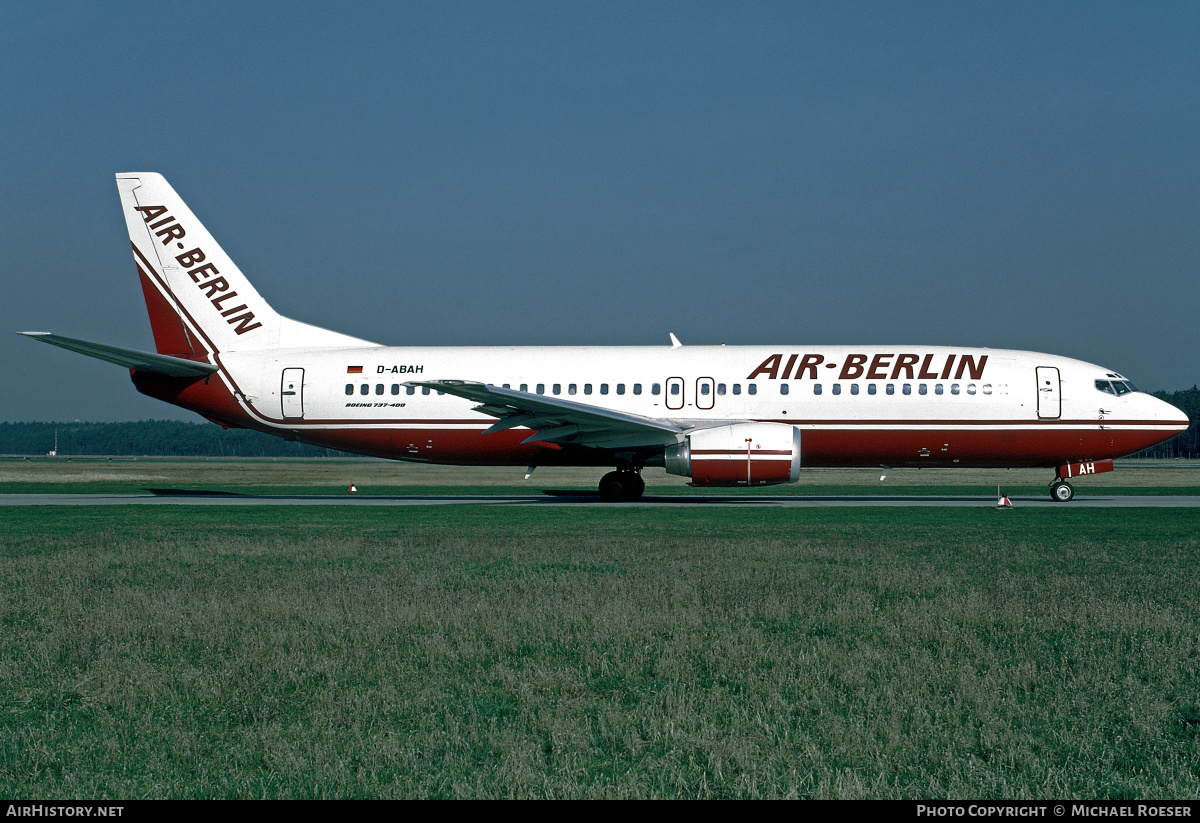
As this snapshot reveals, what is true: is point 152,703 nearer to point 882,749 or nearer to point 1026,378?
point 882,749

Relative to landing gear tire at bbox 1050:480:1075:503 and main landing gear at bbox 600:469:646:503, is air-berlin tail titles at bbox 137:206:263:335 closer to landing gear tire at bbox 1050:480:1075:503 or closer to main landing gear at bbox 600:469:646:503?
main landing gear at bbox 600:469:646:503

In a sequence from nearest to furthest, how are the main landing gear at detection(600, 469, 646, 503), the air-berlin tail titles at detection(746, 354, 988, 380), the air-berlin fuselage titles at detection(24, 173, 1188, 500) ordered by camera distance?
the air-berlin fuselage titles at detection(24, 173, 1188, 500), the air-berlin tail titles at detection(746, 354, 988, 380), the main landing gear at detection(600, 469, 646, 503)

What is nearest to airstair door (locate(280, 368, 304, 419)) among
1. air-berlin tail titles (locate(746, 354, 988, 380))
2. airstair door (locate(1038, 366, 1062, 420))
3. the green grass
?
air-berlin tail titles (locate(746, 354, 988, 380))

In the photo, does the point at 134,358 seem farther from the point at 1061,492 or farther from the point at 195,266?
the point at 1061,492

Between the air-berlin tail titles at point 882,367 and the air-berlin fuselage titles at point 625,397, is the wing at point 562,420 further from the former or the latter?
the air-berlin tail titles at point 882,367

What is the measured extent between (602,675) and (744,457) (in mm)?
16859

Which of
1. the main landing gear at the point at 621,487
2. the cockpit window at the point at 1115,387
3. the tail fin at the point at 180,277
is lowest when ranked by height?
the main landing gear at the point at 621,487

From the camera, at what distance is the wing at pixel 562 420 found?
2244 centimetres

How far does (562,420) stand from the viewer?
23703 mm

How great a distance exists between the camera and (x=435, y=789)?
4.23 metres

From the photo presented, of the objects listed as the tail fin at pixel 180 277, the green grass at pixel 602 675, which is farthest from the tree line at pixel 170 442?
the green grass at pixel 602 675

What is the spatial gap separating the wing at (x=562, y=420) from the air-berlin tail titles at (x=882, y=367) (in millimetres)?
3163

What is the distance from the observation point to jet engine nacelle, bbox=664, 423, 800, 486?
2269cm

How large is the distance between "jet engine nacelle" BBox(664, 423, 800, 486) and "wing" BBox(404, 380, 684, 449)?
1.10 m
